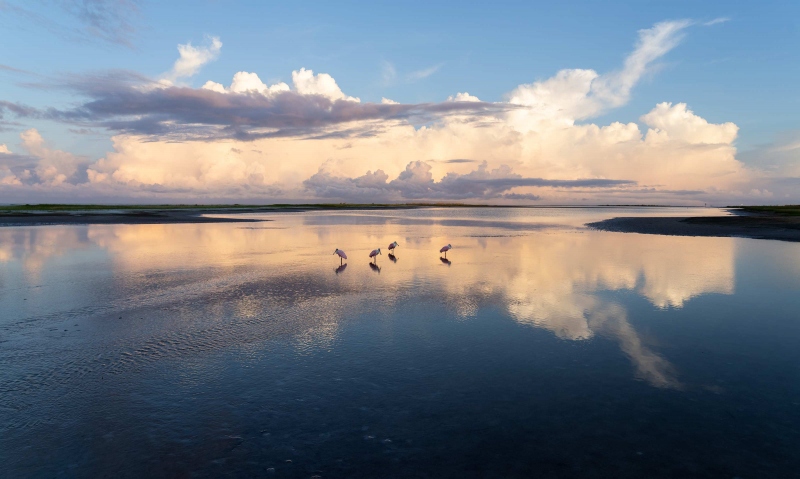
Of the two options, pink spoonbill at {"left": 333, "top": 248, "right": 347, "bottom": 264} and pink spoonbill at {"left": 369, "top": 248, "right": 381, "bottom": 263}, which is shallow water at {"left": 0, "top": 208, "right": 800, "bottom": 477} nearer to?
pink spoonbill at {"left": 333, "top": 248, "right": 347, "bottom": 264}

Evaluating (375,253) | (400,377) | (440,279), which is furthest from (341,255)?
(400,377)

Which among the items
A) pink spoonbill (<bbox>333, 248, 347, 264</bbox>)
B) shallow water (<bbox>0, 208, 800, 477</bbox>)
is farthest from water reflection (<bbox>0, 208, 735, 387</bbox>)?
pink spoonbill (<bbox>333, 248, 347, 264</bbox>)

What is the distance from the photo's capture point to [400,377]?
9.18 metres

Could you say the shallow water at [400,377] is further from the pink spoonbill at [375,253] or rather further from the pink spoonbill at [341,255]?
the pink spoonbill at [375,253]

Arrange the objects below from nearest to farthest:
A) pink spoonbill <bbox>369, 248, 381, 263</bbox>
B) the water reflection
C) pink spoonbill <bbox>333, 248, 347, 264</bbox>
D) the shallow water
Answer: the shallow water, the water reflection, pink spoonbill <bbox>333, 248, 347, 264</bbox>, pink spoonbill <bbox>369, 248, 381, 263</bbox>

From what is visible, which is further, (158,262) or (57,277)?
(158,262)

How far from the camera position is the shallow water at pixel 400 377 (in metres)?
6.57

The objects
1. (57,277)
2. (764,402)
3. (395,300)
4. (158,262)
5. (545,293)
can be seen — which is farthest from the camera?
→ (158,262)

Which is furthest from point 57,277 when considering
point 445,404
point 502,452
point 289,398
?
point 502,452

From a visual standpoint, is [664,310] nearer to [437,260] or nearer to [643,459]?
[643,459]

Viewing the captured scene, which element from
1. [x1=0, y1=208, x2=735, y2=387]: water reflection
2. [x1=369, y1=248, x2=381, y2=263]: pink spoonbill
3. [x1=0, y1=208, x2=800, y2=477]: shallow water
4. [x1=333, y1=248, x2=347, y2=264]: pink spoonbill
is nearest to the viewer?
[x1=0, y1=208, x2=800, y2=477]: shallow water

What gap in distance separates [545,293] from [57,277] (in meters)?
20.4

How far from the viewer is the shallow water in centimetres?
657

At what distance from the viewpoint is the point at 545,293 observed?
17.0m
